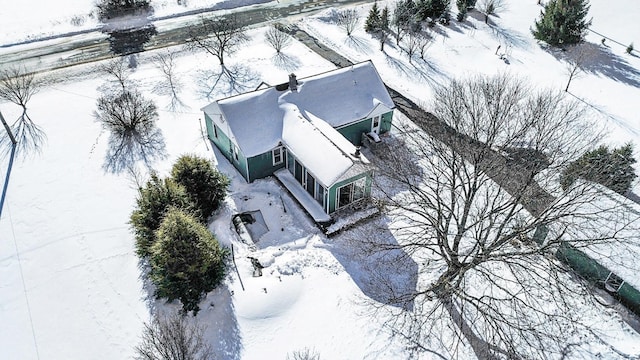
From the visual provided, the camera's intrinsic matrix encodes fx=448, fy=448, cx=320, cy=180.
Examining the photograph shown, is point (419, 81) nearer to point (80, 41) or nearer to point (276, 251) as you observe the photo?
point (276, 251)

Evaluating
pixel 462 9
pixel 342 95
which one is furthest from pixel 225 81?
pixel 462 9

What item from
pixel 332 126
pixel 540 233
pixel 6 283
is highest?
pixel 332 126

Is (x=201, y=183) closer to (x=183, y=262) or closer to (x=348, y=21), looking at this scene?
(x=183, y=262)

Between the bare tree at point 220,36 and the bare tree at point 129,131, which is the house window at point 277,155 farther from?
the bare tree at point 220,36

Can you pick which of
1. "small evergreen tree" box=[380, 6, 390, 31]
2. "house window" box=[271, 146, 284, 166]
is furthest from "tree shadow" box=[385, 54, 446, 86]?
"house window" box=[271, 146, 284, 166]

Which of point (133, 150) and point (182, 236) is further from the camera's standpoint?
point (133, 150)

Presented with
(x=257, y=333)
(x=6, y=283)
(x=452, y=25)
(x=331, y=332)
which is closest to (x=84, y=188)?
(x=6, y=283)
